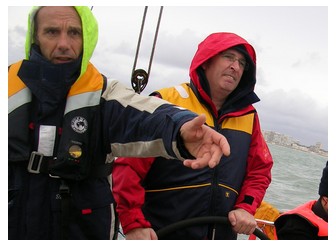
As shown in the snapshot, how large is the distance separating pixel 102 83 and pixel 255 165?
112cm

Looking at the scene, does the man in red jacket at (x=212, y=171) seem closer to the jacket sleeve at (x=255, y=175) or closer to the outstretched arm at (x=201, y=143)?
the jacket sleeve at (x=255, y=175)

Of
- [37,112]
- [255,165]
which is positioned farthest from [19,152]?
[255,165]

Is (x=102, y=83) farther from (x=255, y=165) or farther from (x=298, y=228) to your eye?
(x=298, y=228)

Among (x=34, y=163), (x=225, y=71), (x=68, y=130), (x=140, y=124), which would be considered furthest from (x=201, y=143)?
(x=225, y=71)

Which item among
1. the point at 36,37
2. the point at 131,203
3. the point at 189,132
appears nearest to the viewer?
the point at 189,132

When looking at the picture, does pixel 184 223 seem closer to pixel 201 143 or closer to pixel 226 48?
pixel 201 143

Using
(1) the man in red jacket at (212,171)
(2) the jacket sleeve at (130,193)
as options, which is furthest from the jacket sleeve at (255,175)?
(2) the jacket sleeve at (130,193)

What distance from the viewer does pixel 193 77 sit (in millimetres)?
2365

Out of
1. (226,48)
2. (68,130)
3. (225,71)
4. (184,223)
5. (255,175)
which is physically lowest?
(184,223)

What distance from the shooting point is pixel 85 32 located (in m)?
1.66

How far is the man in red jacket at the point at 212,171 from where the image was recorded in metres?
2.05

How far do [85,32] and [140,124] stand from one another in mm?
473

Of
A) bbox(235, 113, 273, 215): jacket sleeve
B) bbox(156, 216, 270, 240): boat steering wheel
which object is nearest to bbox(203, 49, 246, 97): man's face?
bbox(235, 113, 273, 215): jacket sleeve

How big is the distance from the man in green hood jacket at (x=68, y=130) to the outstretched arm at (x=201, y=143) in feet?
0.10
